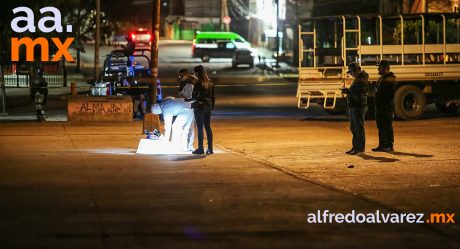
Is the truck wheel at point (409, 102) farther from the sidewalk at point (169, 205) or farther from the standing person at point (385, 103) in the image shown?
the sidewalk at point (169, 205)

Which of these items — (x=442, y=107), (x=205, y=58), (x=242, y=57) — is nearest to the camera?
(x=442, y=107)

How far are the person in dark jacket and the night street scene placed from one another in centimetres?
3

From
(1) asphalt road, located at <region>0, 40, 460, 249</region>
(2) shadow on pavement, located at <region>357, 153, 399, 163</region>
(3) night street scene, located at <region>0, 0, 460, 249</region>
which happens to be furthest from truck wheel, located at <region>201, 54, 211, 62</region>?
(2) shadow on pavement, located at <region>357, 153, 399, 163</region>

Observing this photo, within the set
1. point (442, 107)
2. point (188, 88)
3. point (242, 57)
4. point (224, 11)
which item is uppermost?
point (224, 11)

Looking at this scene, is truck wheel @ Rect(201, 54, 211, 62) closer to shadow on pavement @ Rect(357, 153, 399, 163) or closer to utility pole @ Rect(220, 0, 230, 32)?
utility pole @ Rect(220, 0, 230, 32)

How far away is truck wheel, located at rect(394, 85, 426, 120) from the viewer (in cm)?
2348

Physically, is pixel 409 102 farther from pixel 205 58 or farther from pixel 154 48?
pixel 205 58

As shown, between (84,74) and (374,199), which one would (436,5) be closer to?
(84,74)

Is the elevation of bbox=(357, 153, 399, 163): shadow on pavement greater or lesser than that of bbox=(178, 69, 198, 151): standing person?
lesser

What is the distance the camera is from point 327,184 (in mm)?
12422

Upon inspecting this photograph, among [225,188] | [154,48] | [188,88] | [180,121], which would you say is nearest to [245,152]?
[180,121]

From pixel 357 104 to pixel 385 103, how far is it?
0.82 metres

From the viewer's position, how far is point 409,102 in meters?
23.7

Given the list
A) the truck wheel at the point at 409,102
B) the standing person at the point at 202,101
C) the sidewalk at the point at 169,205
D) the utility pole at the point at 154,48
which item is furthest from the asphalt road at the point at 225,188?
the truck wheel at the point at 409,102
